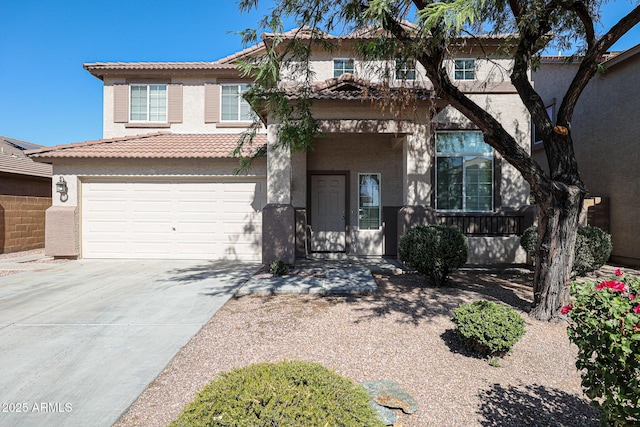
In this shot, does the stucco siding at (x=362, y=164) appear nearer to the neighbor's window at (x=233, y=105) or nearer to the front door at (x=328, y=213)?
the front door at (x=328, y=213)

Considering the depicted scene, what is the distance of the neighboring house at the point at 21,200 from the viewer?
39.4 feet

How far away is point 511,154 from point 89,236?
11.6 meters

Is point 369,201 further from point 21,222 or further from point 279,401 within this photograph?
point 21,222

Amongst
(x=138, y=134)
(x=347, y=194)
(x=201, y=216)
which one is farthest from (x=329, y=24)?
(x=138, y=134)

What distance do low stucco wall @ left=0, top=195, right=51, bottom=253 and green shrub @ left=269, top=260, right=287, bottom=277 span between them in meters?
10.7

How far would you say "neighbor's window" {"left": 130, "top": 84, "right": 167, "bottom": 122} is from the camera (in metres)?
13.1

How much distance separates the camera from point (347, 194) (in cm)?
1092

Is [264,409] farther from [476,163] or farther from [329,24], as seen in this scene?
[476,163]

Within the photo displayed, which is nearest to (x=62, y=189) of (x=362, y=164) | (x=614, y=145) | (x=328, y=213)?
(x=328, y=213)

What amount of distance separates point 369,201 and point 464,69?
4981mm

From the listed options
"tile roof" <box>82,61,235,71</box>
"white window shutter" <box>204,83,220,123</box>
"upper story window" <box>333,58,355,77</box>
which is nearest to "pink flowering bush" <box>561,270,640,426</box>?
"upper story window" <box>333,58,355,77</box>

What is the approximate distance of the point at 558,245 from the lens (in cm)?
523

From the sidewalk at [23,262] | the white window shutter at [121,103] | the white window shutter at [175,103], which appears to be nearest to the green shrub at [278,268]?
the sidewalk at [23,262]

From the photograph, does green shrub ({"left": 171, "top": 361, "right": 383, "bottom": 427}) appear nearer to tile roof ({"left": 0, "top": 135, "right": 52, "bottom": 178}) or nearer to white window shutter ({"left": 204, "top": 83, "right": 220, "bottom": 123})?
white window shutter ({"left": 204, "top": 83, "right": 220, "bottom": 123})
